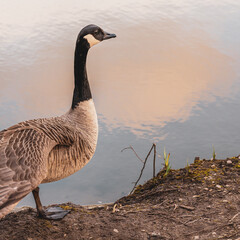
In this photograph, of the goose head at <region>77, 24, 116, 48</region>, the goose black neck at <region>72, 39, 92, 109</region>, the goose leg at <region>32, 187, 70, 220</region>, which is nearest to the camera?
the goose leg at <region>32, 187, 70, 220</region>

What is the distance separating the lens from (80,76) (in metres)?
5.39

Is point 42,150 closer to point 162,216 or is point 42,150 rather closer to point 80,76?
point 80,76

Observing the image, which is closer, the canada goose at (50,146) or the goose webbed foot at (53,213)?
the canada goose at (50,146)

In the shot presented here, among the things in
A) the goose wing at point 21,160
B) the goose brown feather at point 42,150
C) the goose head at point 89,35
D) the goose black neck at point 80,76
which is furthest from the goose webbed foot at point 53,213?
the goose head at point 89,35

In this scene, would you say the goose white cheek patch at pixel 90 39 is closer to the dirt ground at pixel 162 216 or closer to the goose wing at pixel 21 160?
the goose wing at pixel 21 160

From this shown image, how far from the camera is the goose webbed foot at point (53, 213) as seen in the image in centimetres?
498

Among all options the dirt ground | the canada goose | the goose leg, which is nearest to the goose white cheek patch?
the canada goose

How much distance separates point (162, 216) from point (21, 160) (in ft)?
6.33

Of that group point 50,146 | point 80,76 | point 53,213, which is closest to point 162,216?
point 53,213

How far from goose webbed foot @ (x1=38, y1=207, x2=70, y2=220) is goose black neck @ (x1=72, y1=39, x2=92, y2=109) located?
1.33 meters

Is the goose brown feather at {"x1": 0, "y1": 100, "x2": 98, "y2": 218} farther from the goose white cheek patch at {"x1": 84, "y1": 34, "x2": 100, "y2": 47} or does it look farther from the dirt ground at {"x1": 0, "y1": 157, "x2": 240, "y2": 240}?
the goose white cheek patch at {"x1": 84, "y1": 34, "x2": 100, "y2": 47}

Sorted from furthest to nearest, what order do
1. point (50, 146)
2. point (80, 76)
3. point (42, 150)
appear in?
point (80, 76) < point (50, 146) < point (42, 150)

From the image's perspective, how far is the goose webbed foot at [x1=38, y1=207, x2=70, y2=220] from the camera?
4.98 metres

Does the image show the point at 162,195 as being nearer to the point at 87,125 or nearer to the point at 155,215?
the point at 155,215
